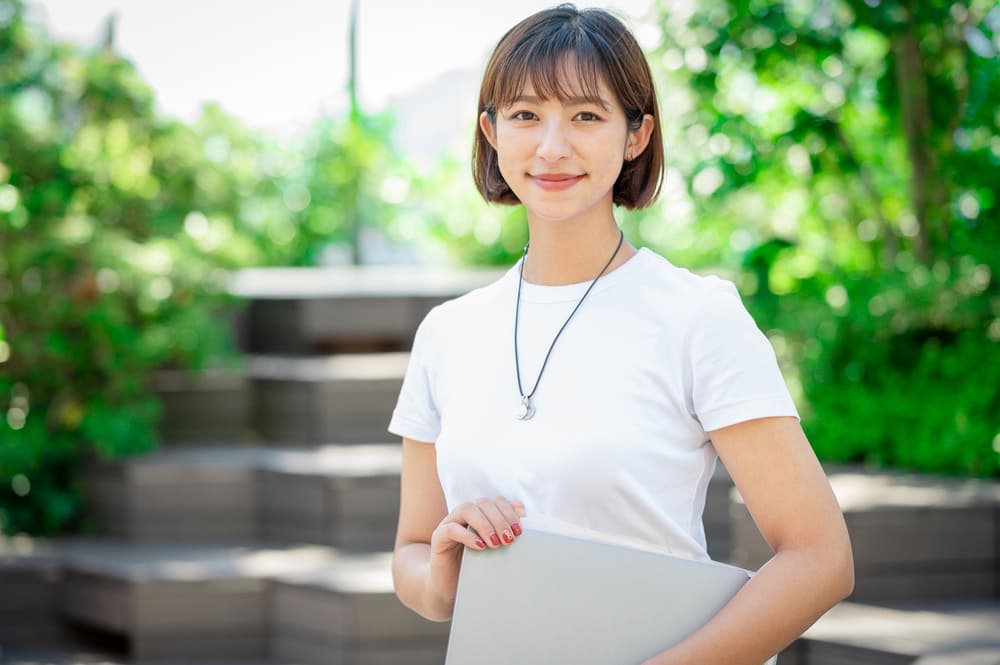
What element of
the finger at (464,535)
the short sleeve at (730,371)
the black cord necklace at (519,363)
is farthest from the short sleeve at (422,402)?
the short sleeve at (730,371)

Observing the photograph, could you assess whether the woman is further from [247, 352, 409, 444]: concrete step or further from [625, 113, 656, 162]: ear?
[247, 352, 409, 444]: concrete step

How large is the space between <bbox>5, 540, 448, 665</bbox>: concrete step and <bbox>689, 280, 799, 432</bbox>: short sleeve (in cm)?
244

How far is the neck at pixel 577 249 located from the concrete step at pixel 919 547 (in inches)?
78.9

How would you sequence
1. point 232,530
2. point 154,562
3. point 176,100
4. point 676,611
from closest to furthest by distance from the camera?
point 676,611, point 154,562, point 232,530, point 176,100

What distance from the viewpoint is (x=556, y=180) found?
1322 millimetres

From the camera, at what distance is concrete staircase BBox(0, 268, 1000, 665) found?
327 cm

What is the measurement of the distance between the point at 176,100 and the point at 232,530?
2.42 meters

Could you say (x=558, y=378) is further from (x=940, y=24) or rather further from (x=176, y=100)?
(x=176, y=100)

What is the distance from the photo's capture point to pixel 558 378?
1.31m

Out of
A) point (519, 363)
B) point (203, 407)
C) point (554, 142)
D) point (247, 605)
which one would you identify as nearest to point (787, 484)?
point (519, 363)

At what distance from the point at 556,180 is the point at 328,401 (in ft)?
11.7

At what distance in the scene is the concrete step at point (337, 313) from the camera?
5.39 metres

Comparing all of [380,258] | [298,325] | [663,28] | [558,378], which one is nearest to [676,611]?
[558,378]

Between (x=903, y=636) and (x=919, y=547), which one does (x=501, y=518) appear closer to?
(x=903, y=636)
